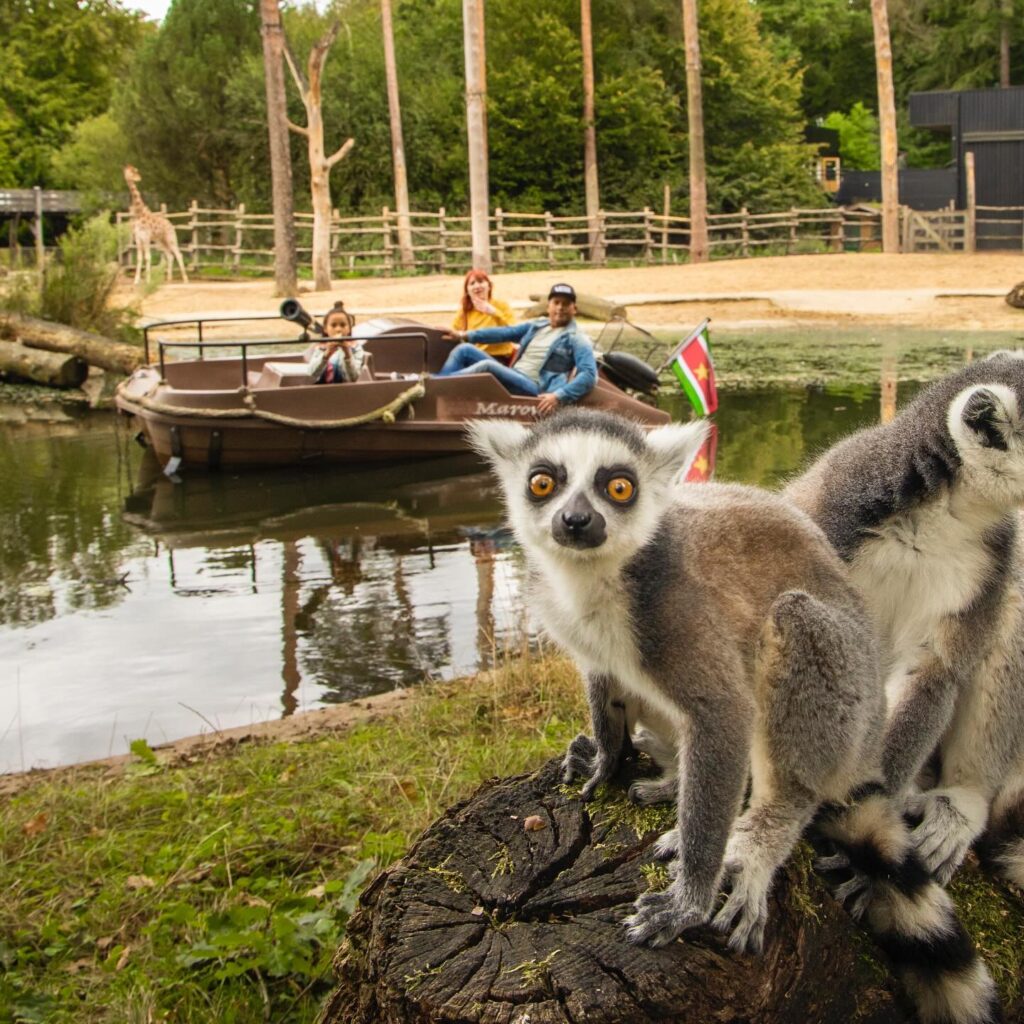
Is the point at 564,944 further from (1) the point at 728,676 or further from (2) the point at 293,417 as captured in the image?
(2) the point at 293,417

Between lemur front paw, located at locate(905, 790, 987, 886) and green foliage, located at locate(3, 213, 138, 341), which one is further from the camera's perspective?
green foliage, located at locate(3, 213, 138, 341)

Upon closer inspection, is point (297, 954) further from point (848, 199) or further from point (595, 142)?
point (848, 199)

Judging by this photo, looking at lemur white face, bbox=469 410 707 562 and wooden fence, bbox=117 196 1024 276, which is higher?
wooden fence, bbox=117 196 1024 276

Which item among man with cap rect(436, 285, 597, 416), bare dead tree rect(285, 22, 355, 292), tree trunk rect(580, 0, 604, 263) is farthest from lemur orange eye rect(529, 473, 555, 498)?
tree trunk rect(580, 0, 604, 263)

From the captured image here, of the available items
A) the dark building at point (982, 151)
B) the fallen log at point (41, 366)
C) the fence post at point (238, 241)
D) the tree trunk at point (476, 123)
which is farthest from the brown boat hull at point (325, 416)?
the dark building at point (982, 151)

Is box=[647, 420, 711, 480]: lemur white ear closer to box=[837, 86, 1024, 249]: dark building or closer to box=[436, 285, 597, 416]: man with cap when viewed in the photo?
box=[436, 285, 597, 416]: man with cap

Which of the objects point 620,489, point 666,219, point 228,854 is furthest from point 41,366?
point 666,219

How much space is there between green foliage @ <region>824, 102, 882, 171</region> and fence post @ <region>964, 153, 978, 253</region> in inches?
530

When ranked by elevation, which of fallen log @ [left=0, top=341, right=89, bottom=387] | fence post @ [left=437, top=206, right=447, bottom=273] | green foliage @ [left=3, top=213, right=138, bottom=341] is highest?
fence post @ [left=437, top=206, right=447, bottom=273]

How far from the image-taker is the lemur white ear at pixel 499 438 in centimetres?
324

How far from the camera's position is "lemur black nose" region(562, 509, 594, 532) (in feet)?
9.20

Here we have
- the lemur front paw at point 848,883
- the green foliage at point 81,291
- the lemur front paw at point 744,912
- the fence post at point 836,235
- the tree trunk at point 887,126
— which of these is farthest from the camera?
the fence post at point 836,235

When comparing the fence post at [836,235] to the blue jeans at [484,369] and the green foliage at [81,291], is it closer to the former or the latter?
the green foliage at [81,291]

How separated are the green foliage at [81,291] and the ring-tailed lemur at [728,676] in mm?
20228
